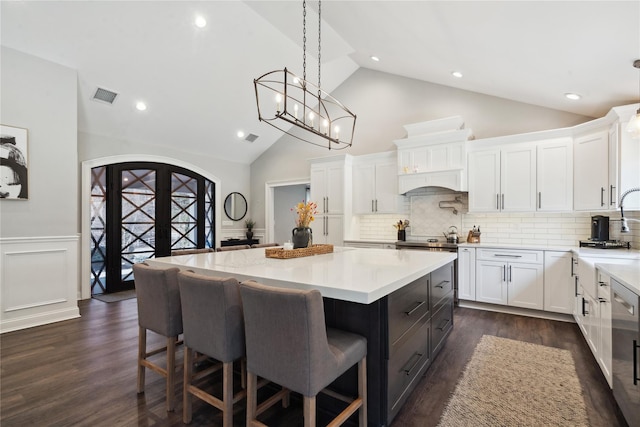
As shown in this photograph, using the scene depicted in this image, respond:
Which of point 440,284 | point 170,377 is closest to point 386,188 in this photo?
point 440,284

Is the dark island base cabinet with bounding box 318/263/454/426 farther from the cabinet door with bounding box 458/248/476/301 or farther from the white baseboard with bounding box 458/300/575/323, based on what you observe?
the white baseboard with bounding box 458/300/575/323

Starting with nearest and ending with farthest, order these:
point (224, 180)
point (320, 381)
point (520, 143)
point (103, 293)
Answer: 1. point (320, 381)
2. point (520, 143)
3. point (103, 293)
4. point (224, 180)

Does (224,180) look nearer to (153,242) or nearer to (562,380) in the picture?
(153,242)

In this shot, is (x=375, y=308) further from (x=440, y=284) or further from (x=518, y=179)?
(x=518, y=179)

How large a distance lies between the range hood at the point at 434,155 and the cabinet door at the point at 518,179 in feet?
1.67

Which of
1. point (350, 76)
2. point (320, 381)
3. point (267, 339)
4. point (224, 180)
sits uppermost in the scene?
point (350, 76)

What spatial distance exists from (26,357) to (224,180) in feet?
15.4

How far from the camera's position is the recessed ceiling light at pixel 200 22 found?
399 cm

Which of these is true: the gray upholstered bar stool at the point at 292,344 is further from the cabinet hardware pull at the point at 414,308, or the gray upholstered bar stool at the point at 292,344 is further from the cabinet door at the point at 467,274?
the cabinet door at the point at 467,274

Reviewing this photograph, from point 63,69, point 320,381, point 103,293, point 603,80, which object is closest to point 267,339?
point 320,381

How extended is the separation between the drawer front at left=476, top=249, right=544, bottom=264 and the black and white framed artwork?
19.2ft

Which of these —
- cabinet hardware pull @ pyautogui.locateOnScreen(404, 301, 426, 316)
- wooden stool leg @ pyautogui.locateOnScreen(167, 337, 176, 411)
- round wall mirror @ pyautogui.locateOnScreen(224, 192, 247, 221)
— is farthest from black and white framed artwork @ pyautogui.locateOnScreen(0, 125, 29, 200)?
cabinet hardware pull @ pyautogui.locateOnScreen(404, 301, 426, 316)

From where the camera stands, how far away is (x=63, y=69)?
388 cm

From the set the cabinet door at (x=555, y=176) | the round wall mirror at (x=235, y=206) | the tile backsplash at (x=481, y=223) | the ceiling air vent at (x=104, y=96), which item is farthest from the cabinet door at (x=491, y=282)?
the ceiling air vent at (x=104, y=96)
